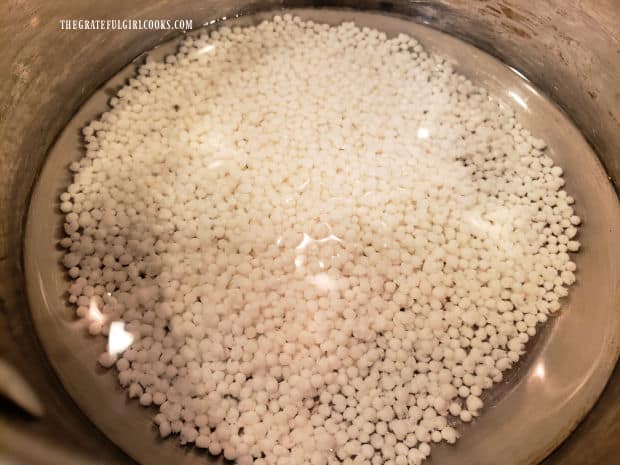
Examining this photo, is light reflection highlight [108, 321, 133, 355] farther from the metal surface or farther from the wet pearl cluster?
the metal surface

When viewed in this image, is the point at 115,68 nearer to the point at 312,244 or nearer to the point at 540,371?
the point at 312,244

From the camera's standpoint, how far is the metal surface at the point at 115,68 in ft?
3.09

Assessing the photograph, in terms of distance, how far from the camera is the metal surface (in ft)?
3.09

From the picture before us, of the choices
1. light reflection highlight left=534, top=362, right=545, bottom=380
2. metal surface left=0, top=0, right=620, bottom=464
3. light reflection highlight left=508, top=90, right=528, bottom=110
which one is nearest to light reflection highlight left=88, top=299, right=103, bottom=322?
metal surface left=0, top=0, right=620, bottom=464

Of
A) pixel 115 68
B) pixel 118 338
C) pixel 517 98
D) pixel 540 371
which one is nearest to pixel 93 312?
pixel 118 338

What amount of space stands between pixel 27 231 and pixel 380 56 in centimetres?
84

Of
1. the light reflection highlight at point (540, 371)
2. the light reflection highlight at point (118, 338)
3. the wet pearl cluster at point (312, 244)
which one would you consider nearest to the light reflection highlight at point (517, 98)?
the wet pearl cluster at point (312, 244)

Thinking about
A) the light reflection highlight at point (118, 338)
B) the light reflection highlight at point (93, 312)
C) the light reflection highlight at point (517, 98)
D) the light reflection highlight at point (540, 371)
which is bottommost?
the light reflection highlight at point (540, 371)

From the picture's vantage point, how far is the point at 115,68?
3.92 feet

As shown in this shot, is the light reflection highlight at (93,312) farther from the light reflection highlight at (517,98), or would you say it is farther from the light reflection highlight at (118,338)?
the light reflection highlight at (517,98)

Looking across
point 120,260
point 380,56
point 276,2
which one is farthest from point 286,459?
point 276,2

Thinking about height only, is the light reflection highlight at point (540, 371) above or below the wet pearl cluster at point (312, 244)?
below

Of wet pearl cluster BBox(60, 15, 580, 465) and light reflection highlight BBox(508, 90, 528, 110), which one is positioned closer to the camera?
wet pearl cluster BBox(60, 15, 580, 465)

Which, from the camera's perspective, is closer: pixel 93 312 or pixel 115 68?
pixel 93 312
